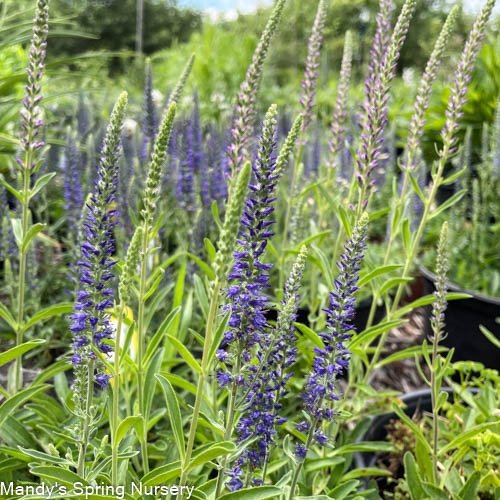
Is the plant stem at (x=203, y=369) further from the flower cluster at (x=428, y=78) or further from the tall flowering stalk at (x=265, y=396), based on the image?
the flower cluster at (x=428, y=78)

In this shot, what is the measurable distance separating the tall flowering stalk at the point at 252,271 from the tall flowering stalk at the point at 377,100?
3.35ft

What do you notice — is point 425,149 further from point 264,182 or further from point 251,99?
point 264,182

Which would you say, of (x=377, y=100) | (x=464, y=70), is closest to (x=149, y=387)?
(x=377, y=100)

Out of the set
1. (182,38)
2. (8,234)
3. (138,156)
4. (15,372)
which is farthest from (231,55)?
(182,38)

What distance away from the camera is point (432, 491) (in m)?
1.99

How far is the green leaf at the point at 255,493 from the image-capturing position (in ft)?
4.80

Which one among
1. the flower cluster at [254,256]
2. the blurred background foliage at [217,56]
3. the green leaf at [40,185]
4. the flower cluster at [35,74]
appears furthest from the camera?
the blurred background foliage at [217,56]

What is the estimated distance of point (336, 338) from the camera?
1.53m

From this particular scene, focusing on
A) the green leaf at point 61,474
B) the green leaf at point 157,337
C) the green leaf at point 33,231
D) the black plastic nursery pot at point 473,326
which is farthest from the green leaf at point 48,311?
the black plastic nursery pot at point 473,326

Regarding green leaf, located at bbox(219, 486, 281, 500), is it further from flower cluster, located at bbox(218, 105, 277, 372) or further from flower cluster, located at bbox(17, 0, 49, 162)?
flower cluster, located at bbox(17, 0, 49, 162)

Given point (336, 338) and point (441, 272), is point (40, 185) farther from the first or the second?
point (441, 272)

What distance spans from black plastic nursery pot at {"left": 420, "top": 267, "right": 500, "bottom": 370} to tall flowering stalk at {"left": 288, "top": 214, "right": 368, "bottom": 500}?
94.6 inches

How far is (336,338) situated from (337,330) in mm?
25

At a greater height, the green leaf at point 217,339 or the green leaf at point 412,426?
the green leaf at point 217,339
